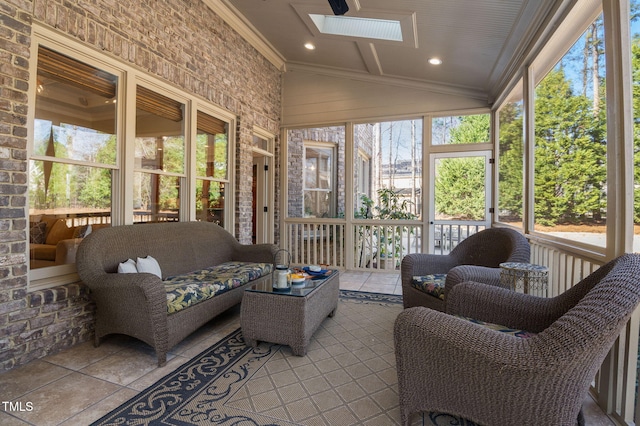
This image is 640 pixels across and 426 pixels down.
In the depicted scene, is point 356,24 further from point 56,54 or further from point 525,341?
point 525,341

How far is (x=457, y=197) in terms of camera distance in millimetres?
4797

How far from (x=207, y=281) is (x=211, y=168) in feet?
6.45

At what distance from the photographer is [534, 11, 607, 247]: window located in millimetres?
2008

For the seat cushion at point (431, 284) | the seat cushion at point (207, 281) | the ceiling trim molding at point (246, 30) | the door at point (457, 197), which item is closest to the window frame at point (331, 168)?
the ceiling trim molding at point (246, 30)

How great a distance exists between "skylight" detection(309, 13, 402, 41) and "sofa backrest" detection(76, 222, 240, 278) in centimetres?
292

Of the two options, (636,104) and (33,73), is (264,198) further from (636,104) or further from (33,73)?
(636,104)

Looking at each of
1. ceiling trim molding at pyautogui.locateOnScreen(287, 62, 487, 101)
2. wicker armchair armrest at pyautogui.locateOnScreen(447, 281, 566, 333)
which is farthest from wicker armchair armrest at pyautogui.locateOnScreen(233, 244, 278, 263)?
ceiling trim molding at pyautogui.locateOnScreen(287, 62, 487, 101)

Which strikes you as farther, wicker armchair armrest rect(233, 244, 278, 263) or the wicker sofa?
wicker armchair armrest rect(233, 244, 278, 263)

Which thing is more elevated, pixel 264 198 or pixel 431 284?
pixel 264 198

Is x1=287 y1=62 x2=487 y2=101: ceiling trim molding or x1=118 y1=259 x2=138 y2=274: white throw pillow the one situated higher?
x1=287 y1=62 x2=487 y2=101: ceiling trim molding

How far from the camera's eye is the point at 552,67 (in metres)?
2.74

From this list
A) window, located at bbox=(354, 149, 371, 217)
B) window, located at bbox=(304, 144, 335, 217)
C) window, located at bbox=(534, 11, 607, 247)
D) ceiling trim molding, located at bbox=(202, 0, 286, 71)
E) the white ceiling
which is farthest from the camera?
window, located at bbox=(304, 144, 335, 217)

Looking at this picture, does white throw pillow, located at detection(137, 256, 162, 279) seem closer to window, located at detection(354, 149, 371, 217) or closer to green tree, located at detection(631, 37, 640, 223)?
green tree, located at detection(631, 37, 640, 223)

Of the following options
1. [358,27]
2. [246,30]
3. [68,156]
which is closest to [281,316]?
[68,156]
